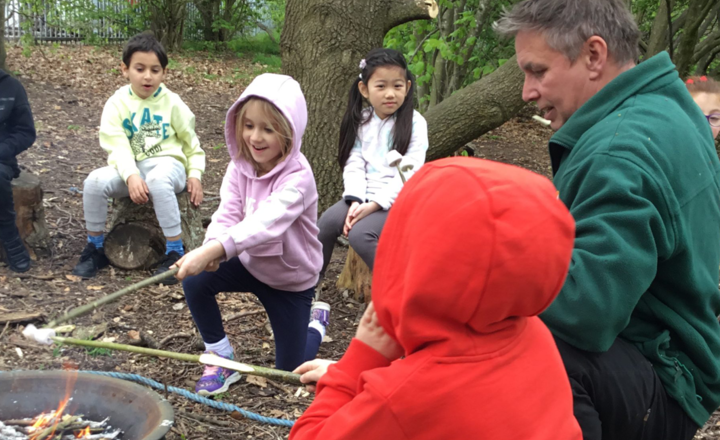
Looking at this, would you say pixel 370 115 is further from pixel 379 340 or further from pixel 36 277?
pixel 379 340

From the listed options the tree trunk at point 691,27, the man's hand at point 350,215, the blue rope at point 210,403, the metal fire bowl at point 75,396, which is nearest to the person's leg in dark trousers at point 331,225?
the man's hand at point 350,215

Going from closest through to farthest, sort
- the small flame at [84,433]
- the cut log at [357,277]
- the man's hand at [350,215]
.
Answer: the small flame at [84,433] < the man's hand at [350,215] < the cut log at [357,277]

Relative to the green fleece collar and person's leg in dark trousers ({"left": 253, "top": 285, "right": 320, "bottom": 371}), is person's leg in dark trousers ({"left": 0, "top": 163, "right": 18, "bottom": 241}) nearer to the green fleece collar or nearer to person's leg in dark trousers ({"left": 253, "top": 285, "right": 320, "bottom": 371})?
person's leg in dark trousers ({"left": 253, "top": 285, "right": 320, "bottom": 371})

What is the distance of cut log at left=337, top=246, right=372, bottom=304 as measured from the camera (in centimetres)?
460

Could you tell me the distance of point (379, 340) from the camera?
5.13 ft

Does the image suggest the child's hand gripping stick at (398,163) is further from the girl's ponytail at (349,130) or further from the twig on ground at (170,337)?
the twig on ground at (170,337)

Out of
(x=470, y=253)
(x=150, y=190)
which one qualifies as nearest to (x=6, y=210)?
(x=150, y=190)

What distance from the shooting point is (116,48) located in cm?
1627

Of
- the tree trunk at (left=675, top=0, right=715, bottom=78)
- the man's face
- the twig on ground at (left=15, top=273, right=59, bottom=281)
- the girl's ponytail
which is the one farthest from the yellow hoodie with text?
the tree trunk at (left=675, top=0, right=715, bottom=78)

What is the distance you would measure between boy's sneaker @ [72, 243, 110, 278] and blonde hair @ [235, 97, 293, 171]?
83.4 inches

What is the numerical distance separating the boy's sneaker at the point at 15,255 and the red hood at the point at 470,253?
4110 mm

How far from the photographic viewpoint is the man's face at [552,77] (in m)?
2.23

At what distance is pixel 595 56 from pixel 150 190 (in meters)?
3.38

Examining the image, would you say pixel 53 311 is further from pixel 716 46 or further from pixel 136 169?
pixel 716 46
